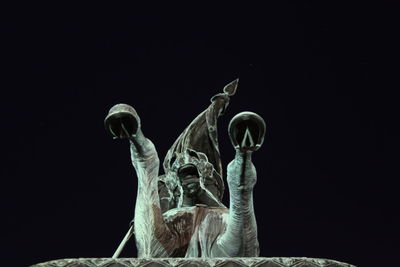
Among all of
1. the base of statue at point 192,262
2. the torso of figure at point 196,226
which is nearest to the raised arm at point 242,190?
the torso of figure at point 196,226

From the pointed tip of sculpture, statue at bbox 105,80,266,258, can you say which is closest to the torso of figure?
statue at bbox 105,80,266,258

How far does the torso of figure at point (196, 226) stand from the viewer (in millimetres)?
4488

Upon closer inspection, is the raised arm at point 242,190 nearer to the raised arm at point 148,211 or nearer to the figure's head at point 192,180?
the raised arm at point 148,211

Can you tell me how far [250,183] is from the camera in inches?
159

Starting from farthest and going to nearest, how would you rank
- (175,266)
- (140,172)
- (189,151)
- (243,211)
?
(189,151) → (140,172) → (243,211) → (175,266)

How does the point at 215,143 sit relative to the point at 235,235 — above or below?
above

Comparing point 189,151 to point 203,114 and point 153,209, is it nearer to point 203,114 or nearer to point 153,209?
point 203,114

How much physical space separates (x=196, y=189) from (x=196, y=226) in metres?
0.22

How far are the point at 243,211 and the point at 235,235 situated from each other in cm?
12

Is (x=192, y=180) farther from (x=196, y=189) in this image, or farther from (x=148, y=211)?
(x=148, y=211)

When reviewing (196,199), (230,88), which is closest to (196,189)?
(196,199)

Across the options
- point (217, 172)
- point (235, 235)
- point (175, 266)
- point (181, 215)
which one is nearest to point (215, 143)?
point (217, 172)

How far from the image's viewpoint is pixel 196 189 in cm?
475

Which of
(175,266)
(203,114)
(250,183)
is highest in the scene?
(203,114)
